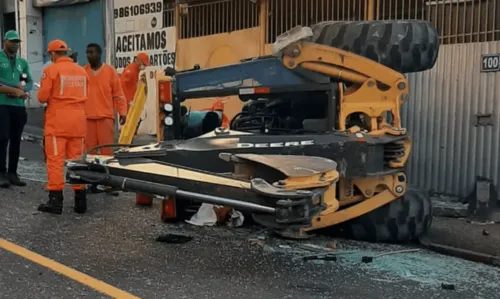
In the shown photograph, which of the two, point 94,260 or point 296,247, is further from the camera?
point 296,247

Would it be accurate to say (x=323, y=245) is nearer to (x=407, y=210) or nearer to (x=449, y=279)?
(x=407, y=210)

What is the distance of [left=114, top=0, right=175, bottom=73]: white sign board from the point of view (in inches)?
501

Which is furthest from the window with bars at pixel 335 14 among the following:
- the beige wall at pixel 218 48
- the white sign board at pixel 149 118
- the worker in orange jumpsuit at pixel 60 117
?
the worker in orange jumpsuit at pixel 60 117

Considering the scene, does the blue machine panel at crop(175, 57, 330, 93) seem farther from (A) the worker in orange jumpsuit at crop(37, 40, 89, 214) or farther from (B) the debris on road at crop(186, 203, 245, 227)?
(B) the debris on road at crop(186, 203, 245, 227)

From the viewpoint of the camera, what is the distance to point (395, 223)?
228 inches

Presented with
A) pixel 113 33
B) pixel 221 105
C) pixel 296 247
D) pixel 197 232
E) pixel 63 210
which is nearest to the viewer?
pixel 296 247

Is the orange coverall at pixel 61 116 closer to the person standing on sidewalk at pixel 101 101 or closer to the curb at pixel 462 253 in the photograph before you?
the person standing on sidewalk at pixel 101 101

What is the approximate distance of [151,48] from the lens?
13.1 meters

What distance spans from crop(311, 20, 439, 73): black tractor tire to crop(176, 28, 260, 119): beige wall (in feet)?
→ 14.9

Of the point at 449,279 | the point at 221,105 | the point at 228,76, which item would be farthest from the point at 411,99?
the point at 449,279

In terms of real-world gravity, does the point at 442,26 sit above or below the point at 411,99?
above

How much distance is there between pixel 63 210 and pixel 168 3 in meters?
6.83

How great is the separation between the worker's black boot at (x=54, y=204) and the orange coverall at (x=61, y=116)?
2.7 inches

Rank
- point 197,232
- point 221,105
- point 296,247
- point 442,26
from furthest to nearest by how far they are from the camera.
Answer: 1. point 442,26
2. point 221,105
3. point 197,232
4. point 296,247
